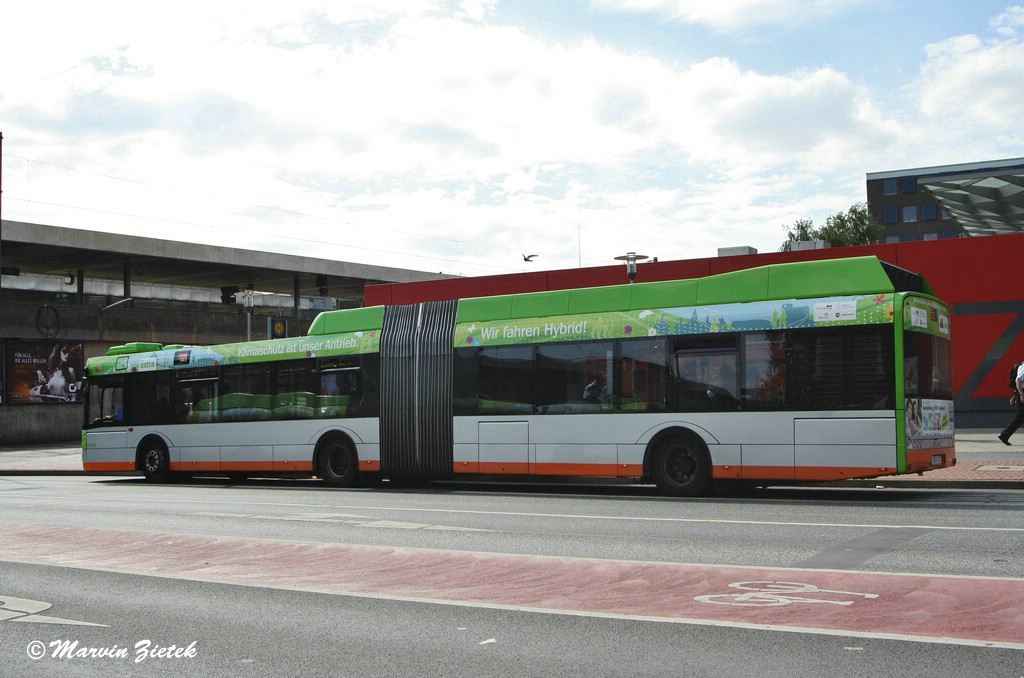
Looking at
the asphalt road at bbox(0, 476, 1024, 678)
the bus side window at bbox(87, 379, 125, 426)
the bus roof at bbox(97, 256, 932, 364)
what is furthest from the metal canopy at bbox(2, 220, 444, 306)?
the asphalt road at bbox(0, 476, 1024, 678)

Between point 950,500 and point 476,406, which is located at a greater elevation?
point 476,406

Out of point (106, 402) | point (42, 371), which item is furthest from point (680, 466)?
point (42, 371)

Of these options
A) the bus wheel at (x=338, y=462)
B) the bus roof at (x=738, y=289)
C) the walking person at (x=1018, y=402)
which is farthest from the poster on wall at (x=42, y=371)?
the walking person at (x=1018, y=402)

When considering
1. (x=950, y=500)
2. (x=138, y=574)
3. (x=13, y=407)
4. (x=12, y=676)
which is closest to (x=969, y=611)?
(x=12, y=676)

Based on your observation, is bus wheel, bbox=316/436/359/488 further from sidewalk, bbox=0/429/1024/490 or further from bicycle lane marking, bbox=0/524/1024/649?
sidewalk, bbox=0/429/1024/490

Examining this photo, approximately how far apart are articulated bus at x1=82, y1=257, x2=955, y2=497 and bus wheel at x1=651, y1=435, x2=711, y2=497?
0.10 ft

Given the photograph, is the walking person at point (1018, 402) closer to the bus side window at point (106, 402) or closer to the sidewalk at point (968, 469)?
the sidewalk at point (968, 469)

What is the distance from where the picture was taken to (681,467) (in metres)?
15.8

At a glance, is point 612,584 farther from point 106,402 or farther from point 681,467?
point 106,402

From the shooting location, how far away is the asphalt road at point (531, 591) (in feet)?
19.8

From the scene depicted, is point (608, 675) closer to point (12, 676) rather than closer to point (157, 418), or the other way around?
point (12, 676)

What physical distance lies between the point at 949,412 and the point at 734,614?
962cm

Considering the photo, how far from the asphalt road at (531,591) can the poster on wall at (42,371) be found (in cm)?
2591

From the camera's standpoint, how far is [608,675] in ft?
18.4
